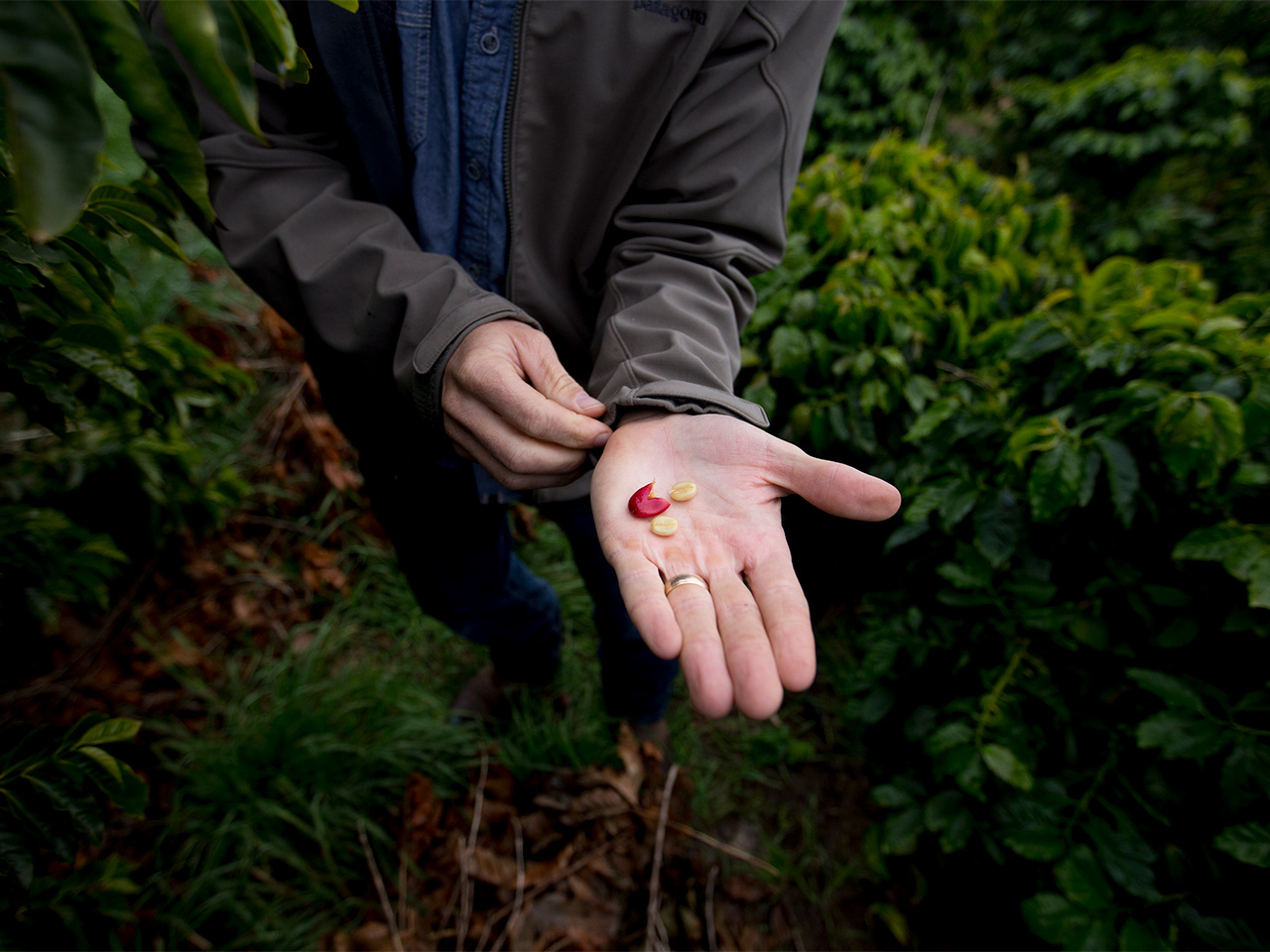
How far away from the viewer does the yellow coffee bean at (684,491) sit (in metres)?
1.19

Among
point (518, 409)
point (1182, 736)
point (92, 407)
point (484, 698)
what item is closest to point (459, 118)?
point (518, 409)

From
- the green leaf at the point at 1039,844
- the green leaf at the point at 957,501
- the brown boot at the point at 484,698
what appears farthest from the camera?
the brown boot at the point at 484,698

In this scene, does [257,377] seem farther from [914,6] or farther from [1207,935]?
[914,6]

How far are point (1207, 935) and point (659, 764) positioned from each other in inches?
58.0

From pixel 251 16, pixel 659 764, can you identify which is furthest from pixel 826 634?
pixel 251 16

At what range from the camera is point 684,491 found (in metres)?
1.20

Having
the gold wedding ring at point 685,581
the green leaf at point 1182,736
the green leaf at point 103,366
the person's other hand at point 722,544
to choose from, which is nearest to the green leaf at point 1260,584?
the green leaf at point 1182,736

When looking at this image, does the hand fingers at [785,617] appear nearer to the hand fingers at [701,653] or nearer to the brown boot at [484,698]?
the hand fingers at [701,653]

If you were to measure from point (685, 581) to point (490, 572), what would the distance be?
40.6 inches

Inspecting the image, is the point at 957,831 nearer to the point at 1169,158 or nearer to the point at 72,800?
the point at 72,800

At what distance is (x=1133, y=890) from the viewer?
4.99ft

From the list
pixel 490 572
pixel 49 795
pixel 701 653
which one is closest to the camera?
pixel 701 653

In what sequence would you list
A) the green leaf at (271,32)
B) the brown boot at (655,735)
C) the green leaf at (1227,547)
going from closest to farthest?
1. the green leaf at (271,32)
2. the green leaf at (1227,547)
3. the brown boot at (655,735)

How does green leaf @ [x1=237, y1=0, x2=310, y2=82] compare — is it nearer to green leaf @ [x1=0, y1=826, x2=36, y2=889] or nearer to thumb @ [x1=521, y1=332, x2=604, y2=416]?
thumb @ [x1=521, y1=332, x2=604, y2=416]
